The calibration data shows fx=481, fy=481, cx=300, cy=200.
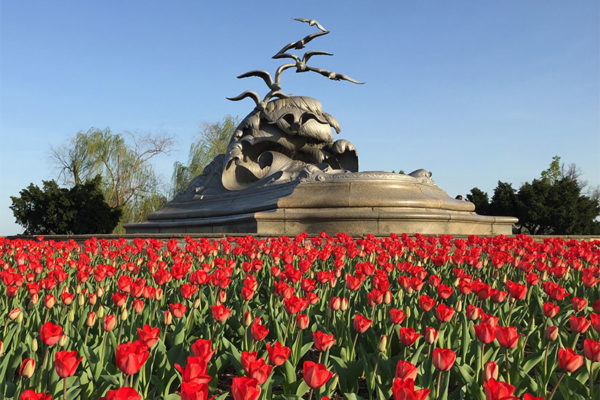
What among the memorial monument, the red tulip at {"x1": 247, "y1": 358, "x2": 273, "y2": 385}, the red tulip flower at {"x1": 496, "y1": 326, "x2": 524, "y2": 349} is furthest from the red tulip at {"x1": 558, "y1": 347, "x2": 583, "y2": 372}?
the memorial monument

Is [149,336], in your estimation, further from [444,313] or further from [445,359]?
[444,313]

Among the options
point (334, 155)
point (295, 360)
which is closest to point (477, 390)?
point (295, 360)

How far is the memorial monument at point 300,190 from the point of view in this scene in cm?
1180

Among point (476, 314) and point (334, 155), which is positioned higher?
point (334, 155)

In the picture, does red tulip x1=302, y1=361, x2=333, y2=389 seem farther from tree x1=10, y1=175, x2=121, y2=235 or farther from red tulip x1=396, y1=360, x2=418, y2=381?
tree x1=10, y1=175, x2=121, y2=235


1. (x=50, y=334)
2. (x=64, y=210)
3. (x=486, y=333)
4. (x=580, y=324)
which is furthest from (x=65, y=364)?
(x=64, y=210)

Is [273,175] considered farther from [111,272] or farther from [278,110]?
[111,272]

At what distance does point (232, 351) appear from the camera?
240cm

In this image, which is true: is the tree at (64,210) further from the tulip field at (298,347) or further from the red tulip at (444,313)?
the red tulip at (444,313)

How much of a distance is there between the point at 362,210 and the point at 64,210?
2184 cm

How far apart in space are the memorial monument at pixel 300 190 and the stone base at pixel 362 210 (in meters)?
0.02

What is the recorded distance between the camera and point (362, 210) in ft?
38.4

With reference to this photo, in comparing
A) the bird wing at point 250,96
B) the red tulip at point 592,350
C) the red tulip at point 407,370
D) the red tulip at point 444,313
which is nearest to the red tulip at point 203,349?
the red tulip at point 407,370

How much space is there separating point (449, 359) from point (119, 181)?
3370 centimetres
